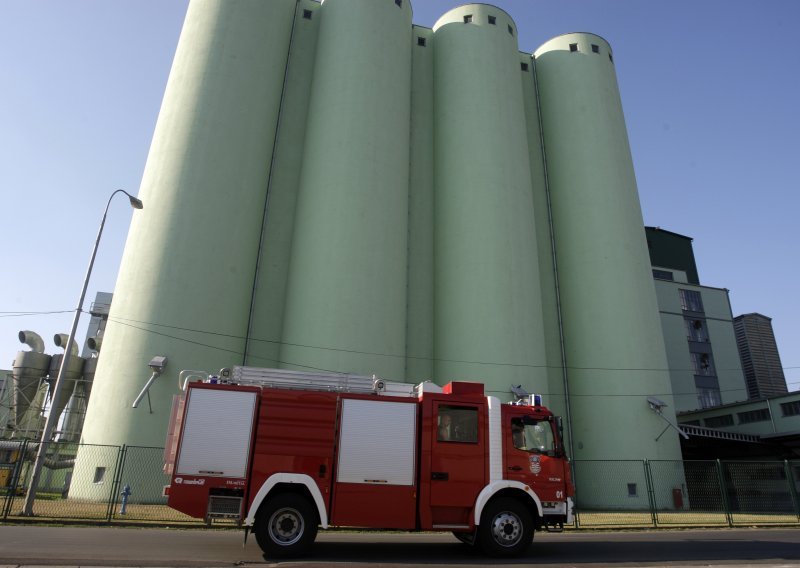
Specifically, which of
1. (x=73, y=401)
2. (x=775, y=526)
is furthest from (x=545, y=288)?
(x=73, y=401)

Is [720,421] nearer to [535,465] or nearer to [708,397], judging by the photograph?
[708,397]

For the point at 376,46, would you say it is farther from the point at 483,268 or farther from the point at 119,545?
the point at 119,545

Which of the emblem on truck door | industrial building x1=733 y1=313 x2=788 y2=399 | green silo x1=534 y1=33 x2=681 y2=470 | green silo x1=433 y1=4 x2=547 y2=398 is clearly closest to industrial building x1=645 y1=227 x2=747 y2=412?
industrial building x1=733 y1=313 x2=788 y2=399

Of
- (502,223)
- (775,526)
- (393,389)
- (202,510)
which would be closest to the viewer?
(202,510)

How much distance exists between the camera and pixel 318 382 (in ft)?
38.4

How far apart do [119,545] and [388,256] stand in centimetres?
1967

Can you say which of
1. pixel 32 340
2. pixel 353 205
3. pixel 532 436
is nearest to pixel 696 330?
pixel 353 205

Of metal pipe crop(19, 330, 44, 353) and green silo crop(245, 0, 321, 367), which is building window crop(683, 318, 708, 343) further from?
metal pipe crop(19, 330, 44, 353)

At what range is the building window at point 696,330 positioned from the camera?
5159 cm

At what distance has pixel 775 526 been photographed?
1844cm

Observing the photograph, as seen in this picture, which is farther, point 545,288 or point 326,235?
point 545,288

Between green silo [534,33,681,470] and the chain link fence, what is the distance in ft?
2.35

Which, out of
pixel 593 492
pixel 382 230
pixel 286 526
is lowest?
pixel 286 526

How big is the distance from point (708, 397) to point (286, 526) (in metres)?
50.6
